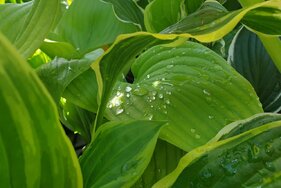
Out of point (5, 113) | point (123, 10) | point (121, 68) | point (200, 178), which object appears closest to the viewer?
point (5, 113)

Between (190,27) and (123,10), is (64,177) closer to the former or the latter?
(190,27)

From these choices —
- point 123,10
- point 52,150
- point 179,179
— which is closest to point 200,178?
point 179,179

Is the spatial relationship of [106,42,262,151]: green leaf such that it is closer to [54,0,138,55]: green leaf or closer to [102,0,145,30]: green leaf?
[54,0,138,55]: green leaf

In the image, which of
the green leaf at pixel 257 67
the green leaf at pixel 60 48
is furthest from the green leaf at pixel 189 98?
the green leaf at pixel 257 67

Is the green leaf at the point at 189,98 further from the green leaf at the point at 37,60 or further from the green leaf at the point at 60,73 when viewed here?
the green leaf at the point at 37,60

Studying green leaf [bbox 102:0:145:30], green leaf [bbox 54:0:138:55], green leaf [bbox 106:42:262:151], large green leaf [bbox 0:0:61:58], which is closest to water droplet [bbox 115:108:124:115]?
green leaf [bbox 106:42:262:151]

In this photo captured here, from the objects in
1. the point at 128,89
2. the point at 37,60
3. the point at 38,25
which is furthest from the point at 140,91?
the point at 37,60

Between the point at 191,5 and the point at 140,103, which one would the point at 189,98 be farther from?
the point at 191,5
